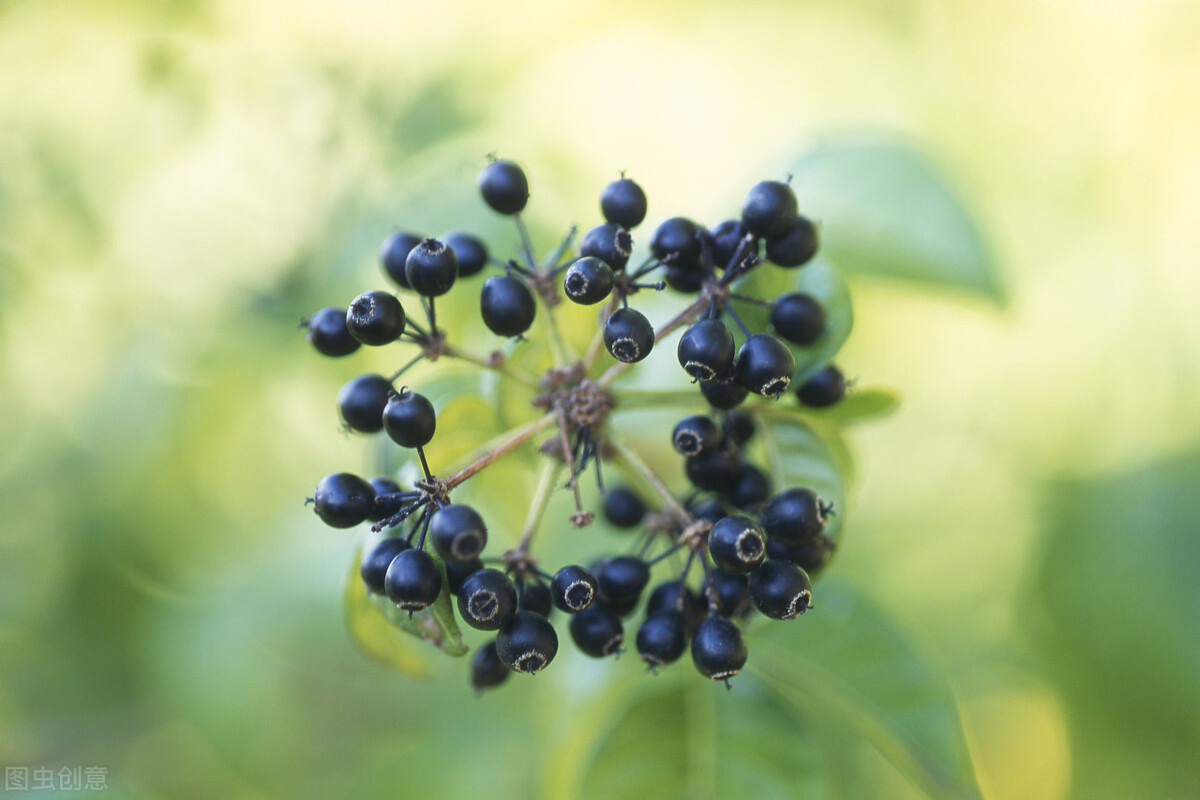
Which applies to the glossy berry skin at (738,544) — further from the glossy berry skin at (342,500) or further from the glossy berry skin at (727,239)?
the glossy berry skin at (342,500)

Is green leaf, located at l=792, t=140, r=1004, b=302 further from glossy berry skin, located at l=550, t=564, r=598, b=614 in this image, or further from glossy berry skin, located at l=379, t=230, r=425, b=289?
glossy berry skin, located at l=550, t=564, r=598, b=614

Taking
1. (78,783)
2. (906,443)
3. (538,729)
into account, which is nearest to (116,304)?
(78,783)

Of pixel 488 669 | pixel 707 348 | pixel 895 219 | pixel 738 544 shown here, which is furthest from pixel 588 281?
pixel 895 219

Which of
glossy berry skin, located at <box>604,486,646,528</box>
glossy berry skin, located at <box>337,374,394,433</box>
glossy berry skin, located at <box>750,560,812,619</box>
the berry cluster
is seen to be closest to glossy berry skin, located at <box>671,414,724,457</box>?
the berry cluster

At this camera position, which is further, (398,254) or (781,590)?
(398,254)

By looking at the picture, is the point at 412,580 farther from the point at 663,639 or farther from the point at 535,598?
the point at 663,639
